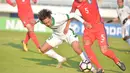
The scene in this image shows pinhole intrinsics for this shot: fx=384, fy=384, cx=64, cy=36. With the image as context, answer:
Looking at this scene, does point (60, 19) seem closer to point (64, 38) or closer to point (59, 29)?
point (59, 29)

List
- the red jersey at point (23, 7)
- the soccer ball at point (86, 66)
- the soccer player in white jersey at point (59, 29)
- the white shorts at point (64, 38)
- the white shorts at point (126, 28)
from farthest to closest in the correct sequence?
Answer: the white shorts at point (126, 28), the red jersey at point (23, 7), the white shorts at point (64, 38), the soccer ball at point (86, 66), the soccer player in white jersey at point (59, 29)

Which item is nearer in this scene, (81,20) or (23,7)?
(81,20)

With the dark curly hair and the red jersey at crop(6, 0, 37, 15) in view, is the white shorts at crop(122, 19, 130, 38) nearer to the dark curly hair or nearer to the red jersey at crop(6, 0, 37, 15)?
the red jersey at crop(6, 0, 37, 15)

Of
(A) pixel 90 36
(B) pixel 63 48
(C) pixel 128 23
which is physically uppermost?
(A) pixel 90 36

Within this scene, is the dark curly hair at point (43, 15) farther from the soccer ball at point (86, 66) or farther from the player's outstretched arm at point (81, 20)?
the soccer ball at point (86, 66)

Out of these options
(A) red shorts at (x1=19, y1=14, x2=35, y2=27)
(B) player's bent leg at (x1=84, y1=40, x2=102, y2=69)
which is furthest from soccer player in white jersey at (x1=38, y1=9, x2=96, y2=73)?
(A) red shorts at (x1=19, y1=14, x2=35, y2=27)

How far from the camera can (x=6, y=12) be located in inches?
1073

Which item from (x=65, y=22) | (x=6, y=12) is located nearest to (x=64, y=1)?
(x=6, y=12)

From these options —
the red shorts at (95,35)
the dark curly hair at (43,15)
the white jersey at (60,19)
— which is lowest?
the red shorts at (95,35)

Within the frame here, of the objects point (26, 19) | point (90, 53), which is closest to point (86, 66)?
point (90, 53)

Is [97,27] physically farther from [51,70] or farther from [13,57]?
[13,57]

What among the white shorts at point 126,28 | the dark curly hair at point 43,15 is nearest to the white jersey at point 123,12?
the white shorts at point 126,28

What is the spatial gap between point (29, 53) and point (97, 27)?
4.02 m

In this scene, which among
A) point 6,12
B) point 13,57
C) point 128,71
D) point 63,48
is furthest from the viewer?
point 6,12
